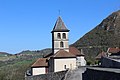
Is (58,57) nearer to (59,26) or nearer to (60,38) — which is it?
(60,38)

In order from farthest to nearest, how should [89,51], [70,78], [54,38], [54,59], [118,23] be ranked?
1. [118,23]
2. [89,51]
3. [54,38]
4. [54,59]
5. [70,78]

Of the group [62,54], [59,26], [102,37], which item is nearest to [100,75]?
[62,54]

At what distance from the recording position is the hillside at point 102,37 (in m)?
115

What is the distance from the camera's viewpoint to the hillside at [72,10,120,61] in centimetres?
11525

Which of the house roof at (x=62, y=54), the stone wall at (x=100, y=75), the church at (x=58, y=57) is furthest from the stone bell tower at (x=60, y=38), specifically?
the stone wall at (x=100, y=75)

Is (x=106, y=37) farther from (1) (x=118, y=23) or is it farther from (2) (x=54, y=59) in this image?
(2) (x=54, y=59)

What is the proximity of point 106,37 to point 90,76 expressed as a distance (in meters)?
101

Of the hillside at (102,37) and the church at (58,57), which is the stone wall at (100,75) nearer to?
the church at (58,57)

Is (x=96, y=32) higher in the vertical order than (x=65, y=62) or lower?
higher

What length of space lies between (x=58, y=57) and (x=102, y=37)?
72.3m

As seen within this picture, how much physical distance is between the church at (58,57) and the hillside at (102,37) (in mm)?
46925

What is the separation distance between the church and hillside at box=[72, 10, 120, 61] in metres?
46.9

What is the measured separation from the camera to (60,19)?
211 ft

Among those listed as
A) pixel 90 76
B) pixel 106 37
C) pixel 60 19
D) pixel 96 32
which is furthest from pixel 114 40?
pixel 90 76
